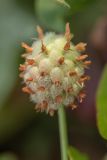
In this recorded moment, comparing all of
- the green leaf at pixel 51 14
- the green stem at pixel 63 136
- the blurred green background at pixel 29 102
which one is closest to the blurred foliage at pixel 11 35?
the blurred green background at pixel 29 102

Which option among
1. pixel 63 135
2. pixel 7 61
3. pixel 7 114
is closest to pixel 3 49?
pixel 7 61

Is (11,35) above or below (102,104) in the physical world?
above

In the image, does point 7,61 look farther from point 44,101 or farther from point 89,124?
point 44,101

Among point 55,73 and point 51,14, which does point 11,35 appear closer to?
point 51,14

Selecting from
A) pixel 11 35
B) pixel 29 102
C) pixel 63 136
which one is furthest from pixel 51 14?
pixel 63 136

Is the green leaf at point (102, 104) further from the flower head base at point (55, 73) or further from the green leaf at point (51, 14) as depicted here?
the green leaf at point (51, 14)
